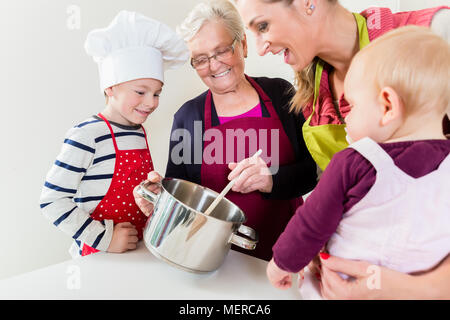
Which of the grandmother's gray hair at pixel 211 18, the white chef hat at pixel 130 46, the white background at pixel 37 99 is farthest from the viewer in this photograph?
the white background at pixel 37 99

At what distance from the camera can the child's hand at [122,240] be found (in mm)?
805

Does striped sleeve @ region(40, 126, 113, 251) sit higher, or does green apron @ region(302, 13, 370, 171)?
green apron @ region(302, 13, 370, 171)

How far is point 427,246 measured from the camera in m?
0.51

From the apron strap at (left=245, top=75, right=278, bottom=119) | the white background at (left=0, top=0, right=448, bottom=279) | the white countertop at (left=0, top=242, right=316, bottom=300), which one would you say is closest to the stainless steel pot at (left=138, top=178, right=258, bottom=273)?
the white countertop at (left=0, top=242, right=316, bottom=300)

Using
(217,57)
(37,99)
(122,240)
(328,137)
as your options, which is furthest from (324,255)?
(37,99)

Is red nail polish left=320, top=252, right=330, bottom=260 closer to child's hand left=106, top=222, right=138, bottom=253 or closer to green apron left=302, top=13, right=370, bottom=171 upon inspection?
green apron left=302, top=13, right=370, bottom=171

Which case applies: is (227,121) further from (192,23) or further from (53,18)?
(53,18)

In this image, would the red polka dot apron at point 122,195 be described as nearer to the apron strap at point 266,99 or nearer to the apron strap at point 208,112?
the apron strap at point 208,112

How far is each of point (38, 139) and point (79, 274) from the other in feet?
2.52

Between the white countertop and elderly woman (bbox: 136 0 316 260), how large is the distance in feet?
1.10

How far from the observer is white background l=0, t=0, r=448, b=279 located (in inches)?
46.9

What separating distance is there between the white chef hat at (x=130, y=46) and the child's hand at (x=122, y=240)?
0.37 meters

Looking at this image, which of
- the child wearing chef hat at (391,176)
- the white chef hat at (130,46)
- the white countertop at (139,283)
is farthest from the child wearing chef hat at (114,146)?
the child wearing chef hat at (391,176)
